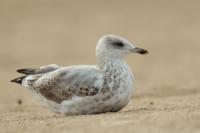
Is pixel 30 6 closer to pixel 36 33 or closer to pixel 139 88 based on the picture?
pixel 36 33

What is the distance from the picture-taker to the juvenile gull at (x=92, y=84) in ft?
30.9

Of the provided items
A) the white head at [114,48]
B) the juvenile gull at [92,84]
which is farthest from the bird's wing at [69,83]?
the white head at [114,48]

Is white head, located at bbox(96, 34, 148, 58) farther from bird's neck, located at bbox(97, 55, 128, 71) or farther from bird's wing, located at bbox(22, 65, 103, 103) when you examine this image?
bird's wing, located at bbox(22, 65, 103, 103)

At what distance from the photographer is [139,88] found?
15.1 meters

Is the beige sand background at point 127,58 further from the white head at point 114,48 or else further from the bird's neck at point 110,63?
the white head at point 114,48

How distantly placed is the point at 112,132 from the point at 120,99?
172 cm

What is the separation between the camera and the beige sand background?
8602 mm

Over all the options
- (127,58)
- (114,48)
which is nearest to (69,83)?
(114,48)

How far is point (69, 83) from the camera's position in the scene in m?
9.71

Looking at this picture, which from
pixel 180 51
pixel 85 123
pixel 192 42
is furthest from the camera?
pixel 192 42

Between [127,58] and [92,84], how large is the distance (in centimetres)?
1080

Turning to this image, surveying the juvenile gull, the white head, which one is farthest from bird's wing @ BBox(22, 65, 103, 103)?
the white head

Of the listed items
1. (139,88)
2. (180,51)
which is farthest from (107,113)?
(180,51)

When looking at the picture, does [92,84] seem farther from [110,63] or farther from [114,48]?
[114,48]
